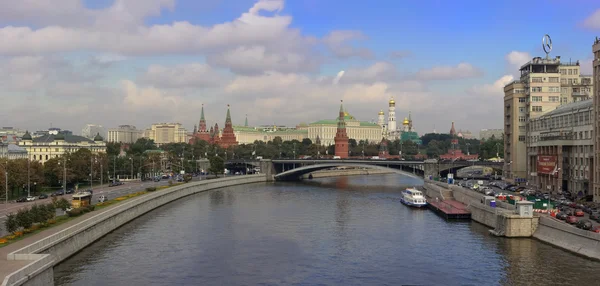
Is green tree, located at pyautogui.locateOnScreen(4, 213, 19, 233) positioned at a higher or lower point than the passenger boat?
higher

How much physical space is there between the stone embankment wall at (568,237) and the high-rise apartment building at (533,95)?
131 ft

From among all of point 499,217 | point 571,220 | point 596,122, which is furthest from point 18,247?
point 596,122

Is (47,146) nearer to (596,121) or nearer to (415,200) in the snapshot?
(415,200)

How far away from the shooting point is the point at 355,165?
126 metres

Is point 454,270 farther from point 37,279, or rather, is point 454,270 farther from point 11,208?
point 11,208

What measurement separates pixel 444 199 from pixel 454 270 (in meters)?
41.3

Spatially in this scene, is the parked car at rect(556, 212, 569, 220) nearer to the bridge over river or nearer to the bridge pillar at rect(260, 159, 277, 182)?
the bridge over river

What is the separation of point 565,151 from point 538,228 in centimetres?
2511

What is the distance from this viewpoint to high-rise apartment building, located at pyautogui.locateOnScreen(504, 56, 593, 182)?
86.9 m

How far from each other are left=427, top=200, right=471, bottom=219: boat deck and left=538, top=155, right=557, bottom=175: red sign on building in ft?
36.5

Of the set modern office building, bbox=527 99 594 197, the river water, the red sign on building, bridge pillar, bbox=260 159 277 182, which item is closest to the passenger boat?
the river water

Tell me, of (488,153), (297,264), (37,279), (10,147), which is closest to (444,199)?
(297,264)

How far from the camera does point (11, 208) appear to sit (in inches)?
2315

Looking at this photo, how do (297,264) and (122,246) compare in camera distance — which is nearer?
(297,264)
